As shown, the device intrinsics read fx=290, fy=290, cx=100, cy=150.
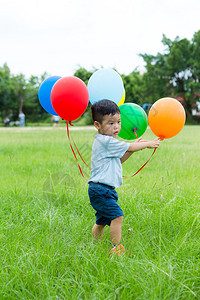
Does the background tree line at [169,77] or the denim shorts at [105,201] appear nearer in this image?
the denim shorts at [105,201]

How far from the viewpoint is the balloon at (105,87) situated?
232 cm

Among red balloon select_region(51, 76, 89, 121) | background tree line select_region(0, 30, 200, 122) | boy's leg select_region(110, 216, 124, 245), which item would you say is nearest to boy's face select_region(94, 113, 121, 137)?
red balloon select_region(51, 76, 89, 121)

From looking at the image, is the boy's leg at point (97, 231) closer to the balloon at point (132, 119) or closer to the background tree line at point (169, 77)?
the balloon at point (132, 119)

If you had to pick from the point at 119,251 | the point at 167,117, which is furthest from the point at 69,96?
the point at 119,251

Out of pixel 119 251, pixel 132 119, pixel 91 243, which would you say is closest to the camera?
pixel 119 251

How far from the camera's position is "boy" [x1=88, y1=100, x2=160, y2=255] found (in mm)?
1945

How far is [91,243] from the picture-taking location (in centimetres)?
193

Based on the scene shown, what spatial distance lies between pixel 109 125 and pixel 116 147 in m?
0.16

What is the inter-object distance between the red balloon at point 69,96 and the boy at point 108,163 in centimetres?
18

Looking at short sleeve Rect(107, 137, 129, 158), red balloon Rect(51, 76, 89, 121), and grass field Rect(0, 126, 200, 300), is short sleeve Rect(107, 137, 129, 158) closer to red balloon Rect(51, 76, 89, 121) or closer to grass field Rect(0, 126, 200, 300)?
red balloon Rect(51, 76, 89, 121)

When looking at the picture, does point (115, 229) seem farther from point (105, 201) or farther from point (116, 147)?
point (116, 147)

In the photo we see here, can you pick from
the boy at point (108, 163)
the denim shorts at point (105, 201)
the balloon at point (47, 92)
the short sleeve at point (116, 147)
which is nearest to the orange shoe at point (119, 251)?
the boy at point (108, 163)

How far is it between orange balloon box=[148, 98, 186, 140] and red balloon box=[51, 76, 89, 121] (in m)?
0.54

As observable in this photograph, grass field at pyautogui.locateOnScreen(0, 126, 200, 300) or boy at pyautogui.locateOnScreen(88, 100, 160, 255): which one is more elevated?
boy at pyautogui.locateOnScreen(88, 100, 160, 255)
